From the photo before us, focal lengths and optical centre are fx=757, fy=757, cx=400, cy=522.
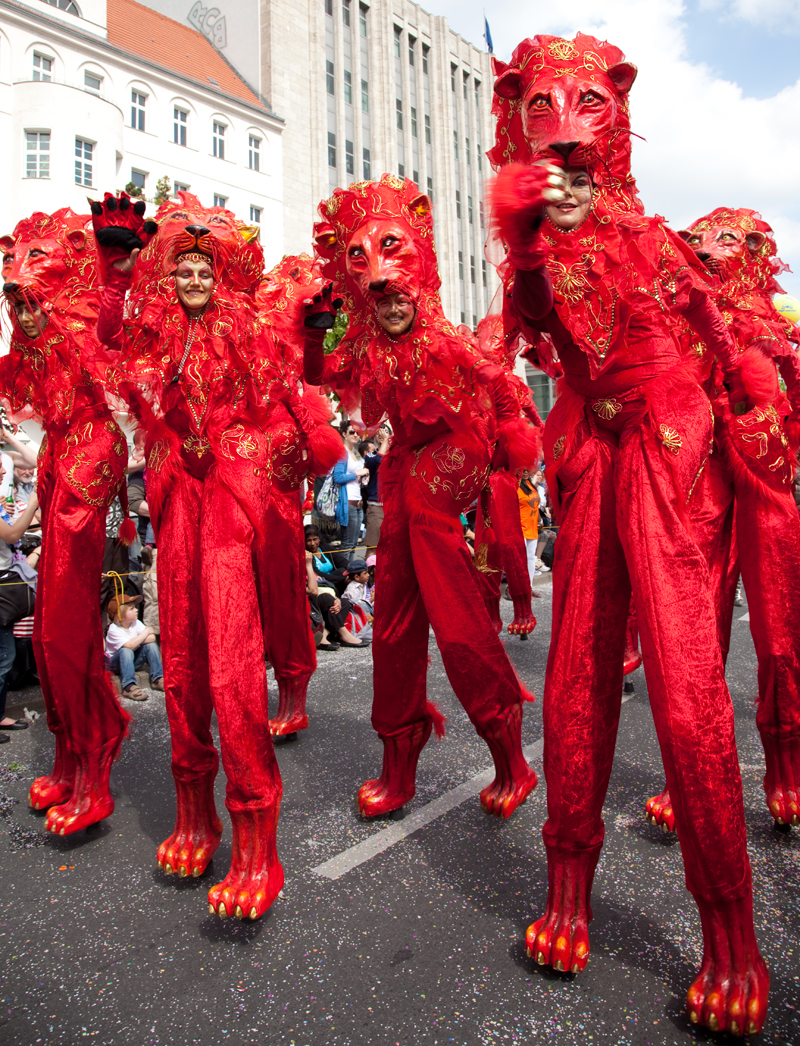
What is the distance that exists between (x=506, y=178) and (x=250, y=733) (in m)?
1.69

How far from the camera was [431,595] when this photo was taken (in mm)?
2836

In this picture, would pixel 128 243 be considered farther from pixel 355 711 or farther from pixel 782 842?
pixel 782 842

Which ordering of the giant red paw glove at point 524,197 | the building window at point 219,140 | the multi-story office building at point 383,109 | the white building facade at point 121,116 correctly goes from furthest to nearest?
the multi-story office building at point 383,109
the building window at point 219,140
the white building facade at point 121,116
the giant red paw glove at point 524,197

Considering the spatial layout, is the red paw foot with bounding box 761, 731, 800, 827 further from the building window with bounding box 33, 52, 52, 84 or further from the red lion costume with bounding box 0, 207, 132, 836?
the building window with bounding box 33, 52, 52, 84

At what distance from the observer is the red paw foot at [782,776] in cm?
281

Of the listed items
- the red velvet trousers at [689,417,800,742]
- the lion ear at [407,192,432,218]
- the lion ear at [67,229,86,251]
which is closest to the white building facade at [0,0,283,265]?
the lion ear at [67,229,86,251]

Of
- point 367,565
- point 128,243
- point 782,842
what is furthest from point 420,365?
point 367,565

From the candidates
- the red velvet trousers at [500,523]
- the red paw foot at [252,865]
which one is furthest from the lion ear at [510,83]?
the red paw foot at [252,865]

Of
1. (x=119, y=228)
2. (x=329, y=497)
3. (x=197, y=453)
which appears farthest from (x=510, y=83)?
(x=329, y=497)

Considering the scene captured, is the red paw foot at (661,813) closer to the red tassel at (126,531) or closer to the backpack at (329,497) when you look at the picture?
the red tassel at (126,531)

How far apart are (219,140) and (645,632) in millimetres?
28308

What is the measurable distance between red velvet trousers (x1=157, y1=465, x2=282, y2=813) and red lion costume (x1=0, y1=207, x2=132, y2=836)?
59 cm

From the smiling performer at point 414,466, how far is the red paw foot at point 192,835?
0.69 meters

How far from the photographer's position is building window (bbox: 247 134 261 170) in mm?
26734
